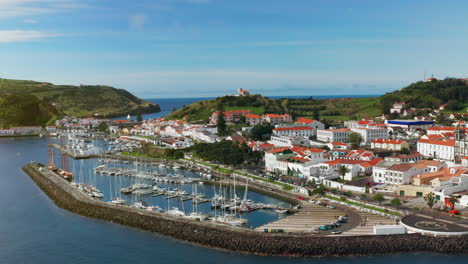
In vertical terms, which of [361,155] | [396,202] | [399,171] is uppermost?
[361,155]

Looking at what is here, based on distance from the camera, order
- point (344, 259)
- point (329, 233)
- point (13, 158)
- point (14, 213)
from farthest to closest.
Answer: point (13, 158), point (14, 213), point (329, 233), point (344, 259)

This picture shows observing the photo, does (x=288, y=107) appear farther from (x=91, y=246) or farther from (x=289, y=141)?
(x=91, y=246)

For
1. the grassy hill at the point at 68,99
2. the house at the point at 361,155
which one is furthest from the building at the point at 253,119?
the grassy hill at the point at 68,99

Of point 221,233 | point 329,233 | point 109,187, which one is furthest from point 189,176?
point 329,233

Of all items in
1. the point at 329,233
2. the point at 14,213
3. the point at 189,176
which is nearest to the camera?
the point at 329,233

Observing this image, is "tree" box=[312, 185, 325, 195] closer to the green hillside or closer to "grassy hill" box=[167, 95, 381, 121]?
"grassy hill" box=[167, 95, 381, 121]

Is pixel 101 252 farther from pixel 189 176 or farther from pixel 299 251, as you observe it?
pixel 189 176

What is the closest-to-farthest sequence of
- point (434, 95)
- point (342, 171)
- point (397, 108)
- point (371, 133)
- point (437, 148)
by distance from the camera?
point (342, 171) < point (437, 148) < point (371, 133) < point (397, 108) < point (434, 95)

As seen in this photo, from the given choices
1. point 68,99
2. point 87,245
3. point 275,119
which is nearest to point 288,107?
point 275,119

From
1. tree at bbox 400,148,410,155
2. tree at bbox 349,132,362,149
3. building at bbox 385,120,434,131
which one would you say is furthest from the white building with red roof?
building at bbox 385,120,434,131
